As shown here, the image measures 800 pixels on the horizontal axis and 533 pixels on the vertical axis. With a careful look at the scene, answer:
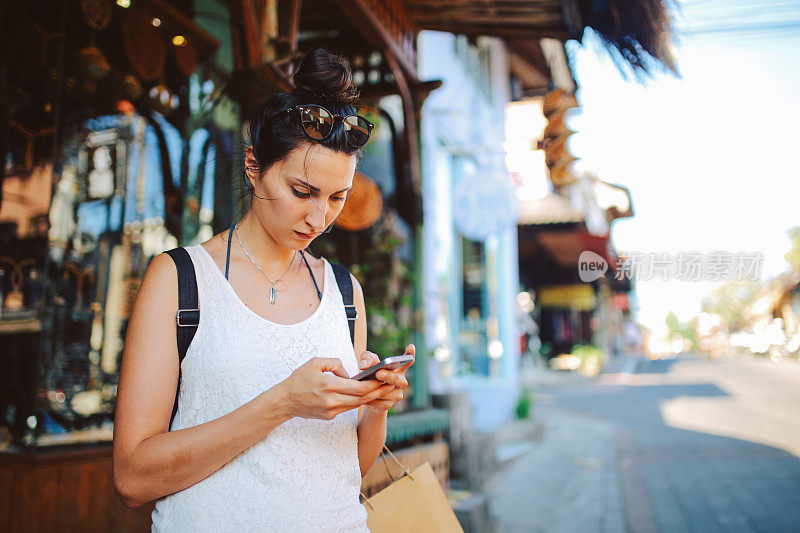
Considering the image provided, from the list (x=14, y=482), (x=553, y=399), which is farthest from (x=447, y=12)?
(x=553, y=399)

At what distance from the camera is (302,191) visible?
135 cm

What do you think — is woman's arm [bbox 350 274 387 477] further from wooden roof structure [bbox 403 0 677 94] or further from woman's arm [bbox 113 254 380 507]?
wooden roof structure [bbox 403 0 677 94]

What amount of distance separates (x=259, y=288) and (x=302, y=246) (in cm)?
15

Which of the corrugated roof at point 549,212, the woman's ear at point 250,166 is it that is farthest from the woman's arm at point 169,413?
the corrugated roof at point 549,212

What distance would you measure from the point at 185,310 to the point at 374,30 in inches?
130

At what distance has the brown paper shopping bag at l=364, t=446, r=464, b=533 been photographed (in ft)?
5.07

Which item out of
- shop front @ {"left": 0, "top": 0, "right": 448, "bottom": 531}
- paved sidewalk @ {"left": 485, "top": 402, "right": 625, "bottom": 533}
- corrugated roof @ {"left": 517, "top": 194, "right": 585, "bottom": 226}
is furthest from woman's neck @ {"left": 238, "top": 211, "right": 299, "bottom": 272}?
corrugated roof @ {"left": 517, "top": 194, "right": 585, "bottom": 226}

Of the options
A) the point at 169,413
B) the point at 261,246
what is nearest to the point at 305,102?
the point at 261,246

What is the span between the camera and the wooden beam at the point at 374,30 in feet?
12.0

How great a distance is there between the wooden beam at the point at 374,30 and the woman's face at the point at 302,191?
2.53 m

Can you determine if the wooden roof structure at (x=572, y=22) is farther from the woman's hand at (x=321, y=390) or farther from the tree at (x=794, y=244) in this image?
the tree at (x=794, y=244)

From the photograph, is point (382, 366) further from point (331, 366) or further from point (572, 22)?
point (572, 22)

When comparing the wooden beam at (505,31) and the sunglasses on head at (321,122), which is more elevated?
the wooden beam at (505,31)

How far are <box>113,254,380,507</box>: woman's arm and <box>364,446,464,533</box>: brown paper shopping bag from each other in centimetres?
54
